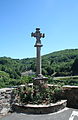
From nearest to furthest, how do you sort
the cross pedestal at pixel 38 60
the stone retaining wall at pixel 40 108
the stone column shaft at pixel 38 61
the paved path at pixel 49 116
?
the paved path at pixel 49 116
the stone retaining wall at pixel 40 108
the cross pedestal at pixel 38 60
the stone column shaft at pixel 38 61

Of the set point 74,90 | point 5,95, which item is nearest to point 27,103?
point 5,95

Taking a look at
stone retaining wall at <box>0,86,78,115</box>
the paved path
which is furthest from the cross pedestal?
the paved path

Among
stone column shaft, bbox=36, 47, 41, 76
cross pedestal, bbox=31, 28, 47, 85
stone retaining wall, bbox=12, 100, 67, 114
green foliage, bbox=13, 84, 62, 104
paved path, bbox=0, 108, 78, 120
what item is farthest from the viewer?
stone column shaft, bbox=36, 47, 41, 76

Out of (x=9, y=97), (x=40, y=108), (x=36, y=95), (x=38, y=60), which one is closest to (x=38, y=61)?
(x=38, y=60)

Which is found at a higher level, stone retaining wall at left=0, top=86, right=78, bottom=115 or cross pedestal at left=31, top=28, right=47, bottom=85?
cross pedestal at left=31, top=28, right=47, bottom=85

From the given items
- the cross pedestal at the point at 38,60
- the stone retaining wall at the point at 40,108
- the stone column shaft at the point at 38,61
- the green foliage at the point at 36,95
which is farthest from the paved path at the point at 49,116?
the stone column shaft at the point at 38,61

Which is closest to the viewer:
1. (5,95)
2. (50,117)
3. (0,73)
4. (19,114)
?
(50,117)

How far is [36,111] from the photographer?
641cm

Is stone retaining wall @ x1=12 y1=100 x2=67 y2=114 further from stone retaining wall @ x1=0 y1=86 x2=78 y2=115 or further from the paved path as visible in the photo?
stone retaining wall @ x1=0 y1=86 x2=78 y2=115

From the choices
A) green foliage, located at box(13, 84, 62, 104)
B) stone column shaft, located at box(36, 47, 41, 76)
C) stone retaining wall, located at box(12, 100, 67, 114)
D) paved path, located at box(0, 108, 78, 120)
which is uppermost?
stone column shaft, located at box(36, 47, 41, 76)

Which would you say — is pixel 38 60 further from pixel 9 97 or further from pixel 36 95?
pixel 9 97

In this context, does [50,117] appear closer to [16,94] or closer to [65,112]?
[65,112]

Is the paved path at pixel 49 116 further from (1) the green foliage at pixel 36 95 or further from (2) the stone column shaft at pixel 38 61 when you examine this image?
(2) the stone column shaft at pixel 38 61

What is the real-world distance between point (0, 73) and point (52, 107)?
71178 millimetres
